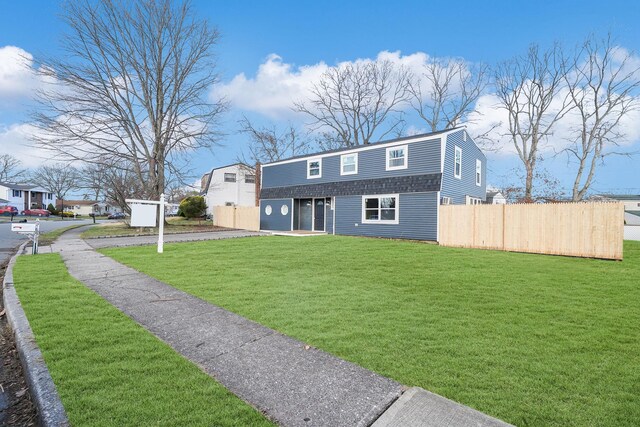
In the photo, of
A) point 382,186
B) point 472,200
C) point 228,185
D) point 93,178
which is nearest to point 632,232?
point 472,200

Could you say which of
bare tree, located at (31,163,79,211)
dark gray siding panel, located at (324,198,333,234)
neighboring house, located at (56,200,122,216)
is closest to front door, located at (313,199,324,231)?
dark gray siding panel, located at (324,198,333,234)

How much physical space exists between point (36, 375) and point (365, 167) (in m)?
16.0

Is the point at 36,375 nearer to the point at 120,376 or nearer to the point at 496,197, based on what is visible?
the point at 120,376

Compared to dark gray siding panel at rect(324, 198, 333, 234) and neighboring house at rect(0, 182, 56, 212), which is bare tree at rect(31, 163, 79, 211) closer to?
neighboring house at rect(0, 182, 56, 212)

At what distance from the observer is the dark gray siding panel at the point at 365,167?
14930mm

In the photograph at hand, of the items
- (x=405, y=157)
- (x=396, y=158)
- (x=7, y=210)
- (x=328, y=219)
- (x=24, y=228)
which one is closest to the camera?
(x=24, y=228)

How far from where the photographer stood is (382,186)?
16.4 metres

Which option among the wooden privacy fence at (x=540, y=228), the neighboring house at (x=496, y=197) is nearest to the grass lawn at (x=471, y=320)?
the wooden privacy fence at (x=540, y=228)

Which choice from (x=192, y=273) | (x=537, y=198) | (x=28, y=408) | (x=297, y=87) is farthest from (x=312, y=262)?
(x=297, y=87)

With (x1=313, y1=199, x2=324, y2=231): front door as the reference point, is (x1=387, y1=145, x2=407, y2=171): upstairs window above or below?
above

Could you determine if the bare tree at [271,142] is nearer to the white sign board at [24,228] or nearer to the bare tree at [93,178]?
the bare tree at [93,178]

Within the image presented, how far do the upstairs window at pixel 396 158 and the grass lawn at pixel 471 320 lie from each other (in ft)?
26.2

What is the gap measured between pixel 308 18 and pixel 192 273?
574 inches

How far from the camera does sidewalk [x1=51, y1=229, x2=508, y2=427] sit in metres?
2.20
